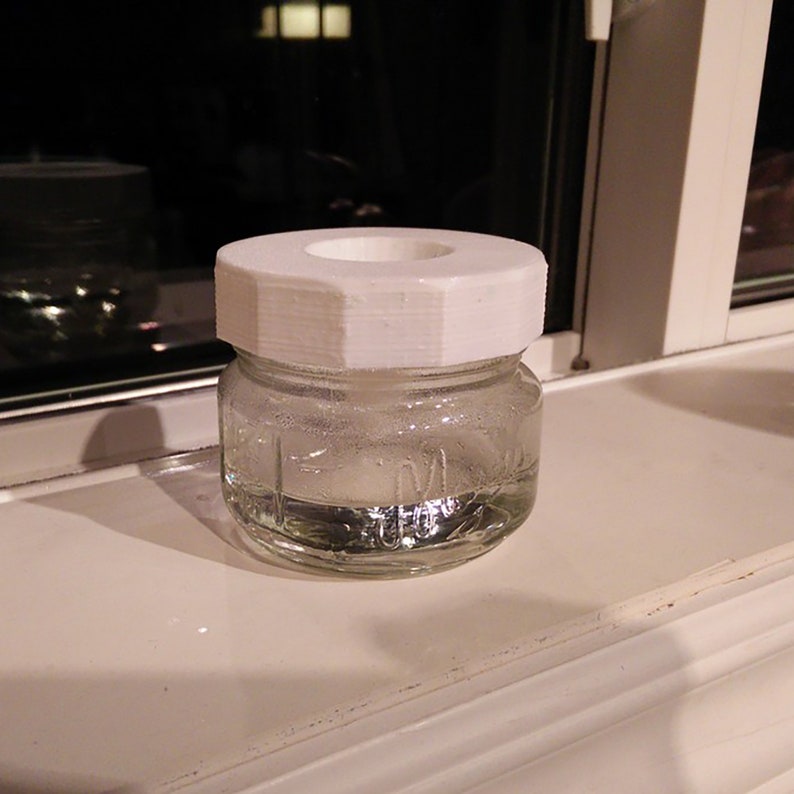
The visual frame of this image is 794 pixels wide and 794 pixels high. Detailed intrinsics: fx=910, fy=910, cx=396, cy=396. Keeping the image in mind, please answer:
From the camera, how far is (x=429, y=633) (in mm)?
344

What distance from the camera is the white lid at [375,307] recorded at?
327mm

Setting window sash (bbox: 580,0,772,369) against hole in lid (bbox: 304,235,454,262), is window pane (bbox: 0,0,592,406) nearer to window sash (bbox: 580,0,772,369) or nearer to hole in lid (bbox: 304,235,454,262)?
window sash (bbox: 580,0,772,369)

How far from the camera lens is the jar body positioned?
0.37m

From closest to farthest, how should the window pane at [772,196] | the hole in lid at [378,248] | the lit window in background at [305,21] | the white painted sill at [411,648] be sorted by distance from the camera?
the white painted sill at [411,648], the hole in lid at [378,248], the lit window in background at [305,21], the window pane at [772,196]

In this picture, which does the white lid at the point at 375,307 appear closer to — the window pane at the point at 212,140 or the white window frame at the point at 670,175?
the window pane at the point at 212,140

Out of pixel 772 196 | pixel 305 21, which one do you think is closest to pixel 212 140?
pixel 305 21

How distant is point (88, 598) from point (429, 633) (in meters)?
0.14

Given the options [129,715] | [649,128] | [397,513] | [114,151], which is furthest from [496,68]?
[129,715]

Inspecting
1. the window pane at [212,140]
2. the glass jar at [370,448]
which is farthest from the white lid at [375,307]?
the window pane at [212,140]

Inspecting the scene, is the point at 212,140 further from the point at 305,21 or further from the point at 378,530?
the point at 378,530

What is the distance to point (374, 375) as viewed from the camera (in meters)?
0.36

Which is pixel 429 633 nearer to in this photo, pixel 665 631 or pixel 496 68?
pixel 665 631

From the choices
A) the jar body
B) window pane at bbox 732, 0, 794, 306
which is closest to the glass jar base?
the jar body

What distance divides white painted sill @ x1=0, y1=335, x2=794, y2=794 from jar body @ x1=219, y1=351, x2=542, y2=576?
0.02 m
